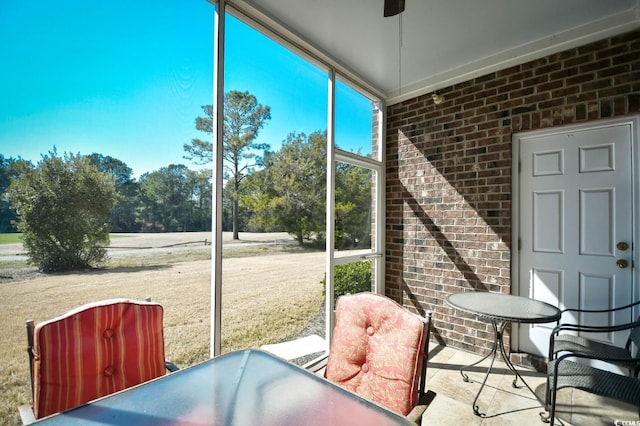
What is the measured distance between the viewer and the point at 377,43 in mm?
2934

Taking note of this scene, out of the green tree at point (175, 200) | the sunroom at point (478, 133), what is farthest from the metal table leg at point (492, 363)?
the green tree at point (175, 200)

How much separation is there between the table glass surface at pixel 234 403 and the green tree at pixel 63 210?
97 centimetres

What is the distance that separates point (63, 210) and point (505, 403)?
3.36 m

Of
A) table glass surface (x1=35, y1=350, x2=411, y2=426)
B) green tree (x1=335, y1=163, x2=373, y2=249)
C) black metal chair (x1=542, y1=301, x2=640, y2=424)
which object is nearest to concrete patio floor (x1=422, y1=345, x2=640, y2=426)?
black metal chair (x1=542, y1=301, x2=640, y2=424)

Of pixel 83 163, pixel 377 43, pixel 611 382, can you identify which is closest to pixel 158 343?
pixel 83 163

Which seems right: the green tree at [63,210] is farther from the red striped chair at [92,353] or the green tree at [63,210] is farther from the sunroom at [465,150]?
the sunroom at [465,150]

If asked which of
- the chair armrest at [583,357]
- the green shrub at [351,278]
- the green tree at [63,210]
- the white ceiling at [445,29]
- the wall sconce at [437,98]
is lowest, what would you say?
the chair armrest at [583,357]

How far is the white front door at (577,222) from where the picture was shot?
2598 mm

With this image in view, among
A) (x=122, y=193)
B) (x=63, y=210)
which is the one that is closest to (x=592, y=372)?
(x=122, y=193)

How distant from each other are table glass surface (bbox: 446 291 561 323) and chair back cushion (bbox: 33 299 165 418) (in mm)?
2148

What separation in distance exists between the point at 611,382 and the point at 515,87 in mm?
2639

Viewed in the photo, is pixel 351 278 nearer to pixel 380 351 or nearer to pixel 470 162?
pixel 470 162

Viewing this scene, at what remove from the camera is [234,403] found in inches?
44.1

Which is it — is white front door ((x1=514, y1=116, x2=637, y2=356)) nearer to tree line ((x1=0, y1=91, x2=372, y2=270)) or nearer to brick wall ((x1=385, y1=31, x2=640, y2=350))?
brick wall ((x1=385, y1=31, x2=640, y2=350))
